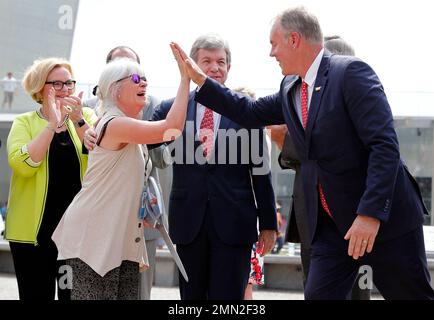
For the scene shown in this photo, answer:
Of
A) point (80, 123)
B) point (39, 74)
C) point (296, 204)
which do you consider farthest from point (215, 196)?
point (39, 74)

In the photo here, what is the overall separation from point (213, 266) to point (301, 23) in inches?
56.9

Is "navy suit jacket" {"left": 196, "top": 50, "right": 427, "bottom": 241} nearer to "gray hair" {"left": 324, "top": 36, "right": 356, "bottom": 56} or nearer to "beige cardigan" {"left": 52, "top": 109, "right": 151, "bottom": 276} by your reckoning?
"beige cardigan" {"left": 52, "top": 109, "right": 151, "bottom": 276}

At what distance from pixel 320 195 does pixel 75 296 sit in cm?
123

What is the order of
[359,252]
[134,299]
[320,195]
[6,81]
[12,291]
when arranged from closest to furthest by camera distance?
[359,252]
[320,195]
[134,299]
[12,291]
[6,81]

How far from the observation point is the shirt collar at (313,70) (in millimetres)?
3582

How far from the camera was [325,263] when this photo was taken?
3465 millimetres

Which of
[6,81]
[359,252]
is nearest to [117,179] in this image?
[359,252]

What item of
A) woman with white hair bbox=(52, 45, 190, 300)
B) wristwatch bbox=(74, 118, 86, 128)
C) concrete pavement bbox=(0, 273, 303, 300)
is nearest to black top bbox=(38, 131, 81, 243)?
wristwatch bbox=(74, 118, 86, 128)

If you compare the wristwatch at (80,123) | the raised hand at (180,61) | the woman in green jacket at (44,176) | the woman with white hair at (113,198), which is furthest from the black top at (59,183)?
the raised hand at (180,61)

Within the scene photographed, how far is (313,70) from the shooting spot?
A: 3.59 meters

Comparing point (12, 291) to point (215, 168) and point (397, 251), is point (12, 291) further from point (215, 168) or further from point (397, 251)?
point (397, 251)

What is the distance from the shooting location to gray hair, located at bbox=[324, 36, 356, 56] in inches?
178

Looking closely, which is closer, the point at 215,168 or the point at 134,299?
the point at 134,299

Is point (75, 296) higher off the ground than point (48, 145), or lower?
lower
